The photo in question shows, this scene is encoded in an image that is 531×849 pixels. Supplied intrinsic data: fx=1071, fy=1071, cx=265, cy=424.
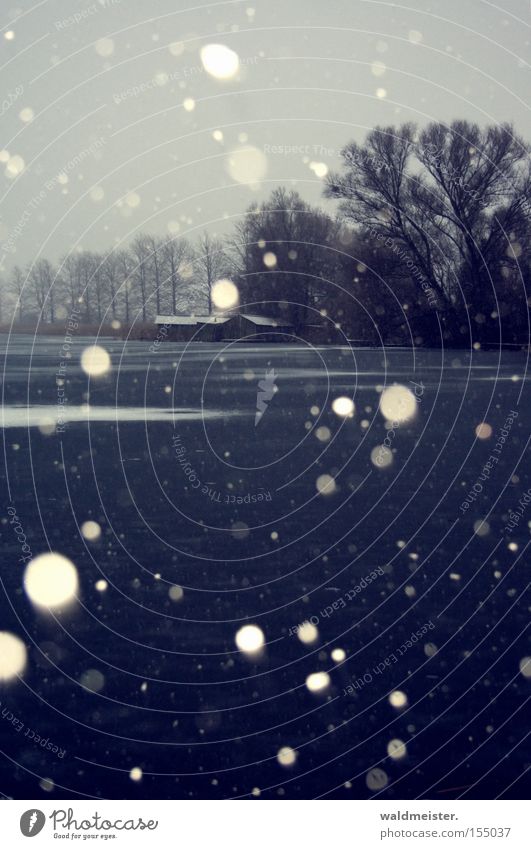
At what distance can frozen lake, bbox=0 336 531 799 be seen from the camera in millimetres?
4875

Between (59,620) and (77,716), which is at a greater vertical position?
(59,620)

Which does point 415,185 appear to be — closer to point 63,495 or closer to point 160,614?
point 63,495

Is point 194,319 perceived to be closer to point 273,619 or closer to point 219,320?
point 219,320

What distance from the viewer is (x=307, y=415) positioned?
2147 centimetres

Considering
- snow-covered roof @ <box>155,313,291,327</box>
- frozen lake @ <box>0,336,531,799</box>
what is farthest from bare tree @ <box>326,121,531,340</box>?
frozen lake @ <box>0,336,531,799</box>

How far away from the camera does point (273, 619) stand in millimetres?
7070
